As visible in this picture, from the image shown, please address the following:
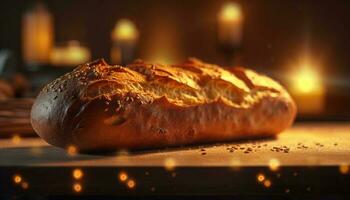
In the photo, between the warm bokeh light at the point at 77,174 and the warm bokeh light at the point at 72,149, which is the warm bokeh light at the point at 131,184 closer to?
the warm bokeh light at the point at 77,174

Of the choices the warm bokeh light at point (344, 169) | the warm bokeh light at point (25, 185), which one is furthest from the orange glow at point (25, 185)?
the warm bokeh light at point (344, 169)

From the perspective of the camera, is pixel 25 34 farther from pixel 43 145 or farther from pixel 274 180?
pixel 274 180

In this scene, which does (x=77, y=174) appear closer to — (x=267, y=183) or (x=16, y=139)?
(x=267, y=183)

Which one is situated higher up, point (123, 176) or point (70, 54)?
point (70, 54)

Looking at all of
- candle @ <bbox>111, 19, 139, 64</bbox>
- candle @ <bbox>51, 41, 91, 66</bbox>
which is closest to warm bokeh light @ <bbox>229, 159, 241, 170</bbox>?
candle @ <bbox>111, 19, 139, 64</bbox>

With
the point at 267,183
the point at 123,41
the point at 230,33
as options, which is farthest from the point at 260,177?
the point at 123,41

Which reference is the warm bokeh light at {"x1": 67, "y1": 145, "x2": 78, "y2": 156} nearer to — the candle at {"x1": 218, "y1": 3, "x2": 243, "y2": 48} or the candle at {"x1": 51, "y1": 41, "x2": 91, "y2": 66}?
the candle at {"x1": 218, "y1": 3, "x2": 243, "y2": 48}
